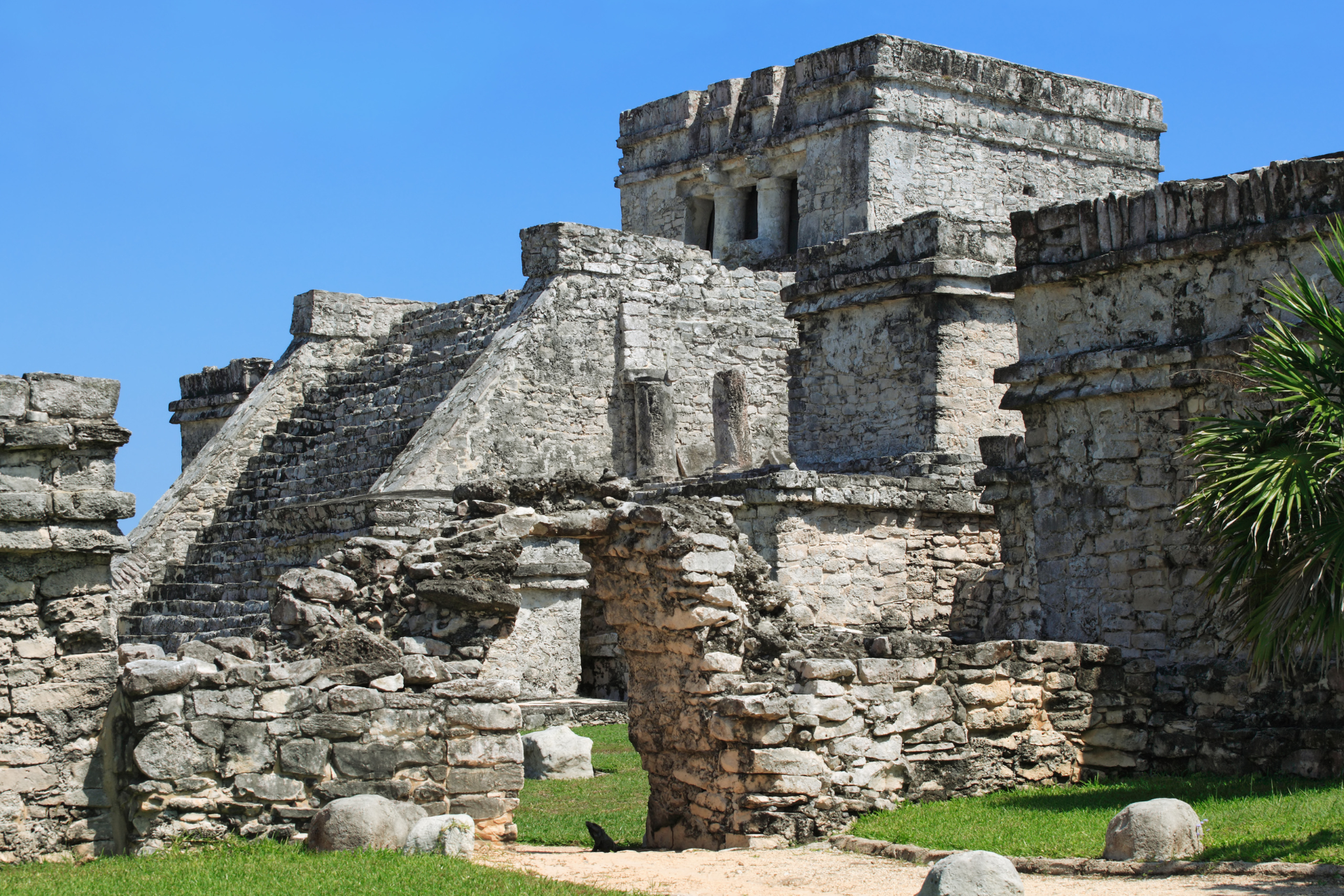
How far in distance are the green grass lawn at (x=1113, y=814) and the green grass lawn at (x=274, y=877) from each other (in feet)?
6.61

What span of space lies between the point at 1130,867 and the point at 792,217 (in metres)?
17.4

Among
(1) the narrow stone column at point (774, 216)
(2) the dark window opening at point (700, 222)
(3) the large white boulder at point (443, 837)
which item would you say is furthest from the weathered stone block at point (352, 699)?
(2) the dark window opening at point (700, 222)

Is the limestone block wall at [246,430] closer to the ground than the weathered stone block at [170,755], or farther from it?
farther from it

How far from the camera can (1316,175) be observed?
943 centimetres

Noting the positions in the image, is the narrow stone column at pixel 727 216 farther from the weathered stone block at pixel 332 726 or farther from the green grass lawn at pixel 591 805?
the weathered stone block at pixel 332 726

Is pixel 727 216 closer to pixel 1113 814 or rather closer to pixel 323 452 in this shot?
pixel 323 452

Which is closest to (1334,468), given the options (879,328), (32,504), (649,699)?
(649,699)

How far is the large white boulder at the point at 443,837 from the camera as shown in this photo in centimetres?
733

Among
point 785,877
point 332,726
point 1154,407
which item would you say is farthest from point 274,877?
point 1154,407

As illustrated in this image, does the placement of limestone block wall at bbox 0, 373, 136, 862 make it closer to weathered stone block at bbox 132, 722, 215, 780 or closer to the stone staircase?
weathered stone block at bbox 132, 722, 215, 780

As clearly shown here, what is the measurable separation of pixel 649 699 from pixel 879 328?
25.5ft

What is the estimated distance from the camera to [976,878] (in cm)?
586

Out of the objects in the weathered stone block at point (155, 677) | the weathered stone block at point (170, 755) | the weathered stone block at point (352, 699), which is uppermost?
the weathered stone block at point (155, 677)

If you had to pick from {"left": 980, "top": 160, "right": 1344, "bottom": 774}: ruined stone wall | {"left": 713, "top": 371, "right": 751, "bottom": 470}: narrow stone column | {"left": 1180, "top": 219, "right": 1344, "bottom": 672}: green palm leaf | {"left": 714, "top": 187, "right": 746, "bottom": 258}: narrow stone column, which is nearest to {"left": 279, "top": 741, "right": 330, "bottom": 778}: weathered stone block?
{"left": 1180, "top": 219, "right": 1344, "bottom": 672}: green palm leaf
